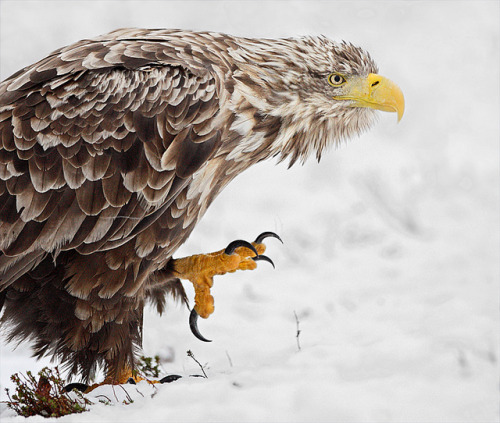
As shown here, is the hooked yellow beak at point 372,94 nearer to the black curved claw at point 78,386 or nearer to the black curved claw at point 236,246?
the black curved claw at point 236,246

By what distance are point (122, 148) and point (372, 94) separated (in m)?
1.45

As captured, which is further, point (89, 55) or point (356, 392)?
point (89, 55)

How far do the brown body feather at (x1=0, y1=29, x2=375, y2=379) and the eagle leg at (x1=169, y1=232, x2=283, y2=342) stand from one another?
0.26 metres

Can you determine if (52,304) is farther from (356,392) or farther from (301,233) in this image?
(301,233)

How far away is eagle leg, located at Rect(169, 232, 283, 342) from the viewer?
4.41m

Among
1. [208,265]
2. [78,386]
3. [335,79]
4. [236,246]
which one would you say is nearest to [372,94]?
[335,79]

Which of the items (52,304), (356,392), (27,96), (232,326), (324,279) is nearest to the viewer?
(356,392)

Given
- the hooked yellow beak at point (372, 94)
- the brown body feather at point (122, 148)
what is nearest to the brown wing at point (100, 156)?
the brown body feather at point (122, 148)

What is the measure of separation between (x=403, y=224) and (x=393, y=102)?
3.75 meters

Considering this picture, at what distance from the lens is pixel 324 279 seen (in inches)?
282

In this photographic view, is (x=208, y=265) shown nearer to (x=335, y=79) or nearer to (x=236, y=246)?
(x=236, y=246)

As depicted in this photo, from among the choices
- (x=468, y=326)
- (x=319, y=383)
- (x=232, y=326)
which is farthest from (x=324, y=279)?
(x=319, y=383)

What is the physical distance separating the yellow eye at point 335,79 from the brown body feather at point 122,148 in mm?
65

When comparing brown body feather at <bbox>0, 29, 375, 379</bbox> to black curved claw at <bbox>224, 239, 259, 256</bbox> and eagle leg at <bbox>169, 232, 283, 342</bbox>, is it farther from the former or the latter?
black curved claw at <bbox>224, 239, 259, 256</bbox>
